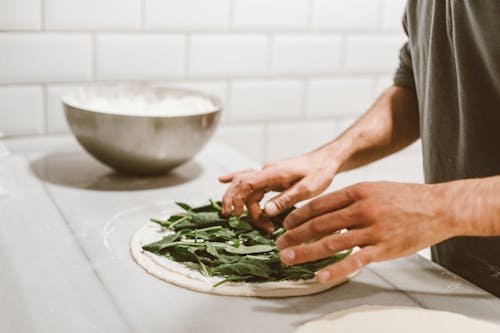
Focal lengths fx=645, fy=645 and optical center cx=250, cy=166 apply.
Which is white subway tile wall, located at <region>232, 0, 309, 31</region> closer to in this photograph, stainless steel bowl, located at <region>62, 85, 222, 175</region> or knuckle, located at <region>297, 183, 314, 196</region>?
stainless steel bowl, located at <region>62, 85, 222, 175</region>

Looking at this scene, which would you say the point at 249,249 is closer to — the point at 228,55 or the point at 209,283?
the point at 209,283

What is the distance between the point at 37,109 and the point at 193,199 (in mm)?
524

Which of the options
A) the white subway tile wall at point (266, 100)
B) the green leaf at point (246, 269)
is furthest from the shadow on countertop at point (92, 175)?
the green leaf at point (246, 269)

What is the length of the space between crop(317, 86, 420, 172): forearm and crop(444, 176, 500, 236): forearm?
16.6 inches

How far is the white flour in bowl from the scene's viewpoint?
145 centimetres

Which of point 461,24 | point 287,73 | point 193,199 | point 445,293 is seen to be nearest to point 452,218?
point 445,293

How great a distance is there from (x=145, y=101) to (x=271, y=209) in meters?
0.58

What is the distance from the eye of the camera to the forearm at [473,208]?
0.80 meters

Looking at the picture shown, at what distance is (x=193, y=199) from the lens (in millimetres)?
1258

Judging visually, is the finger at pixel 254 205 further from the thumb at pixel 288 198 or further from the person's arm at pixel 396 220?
the person's arm at pixel 396 220

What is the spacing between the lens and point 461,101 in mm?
1101

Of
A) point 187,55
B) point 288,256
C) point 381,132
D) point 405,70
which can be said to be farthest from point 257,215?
point 187,55

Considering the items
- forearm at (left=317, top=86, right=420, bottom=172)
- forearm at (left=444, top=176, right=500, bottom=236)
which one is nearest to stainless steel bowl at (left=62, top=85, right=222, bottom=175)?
forearm at (left=317, top=86, right=420, bottom=172)

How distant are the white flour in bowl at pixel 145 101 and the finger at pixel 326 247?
670 millimetres
